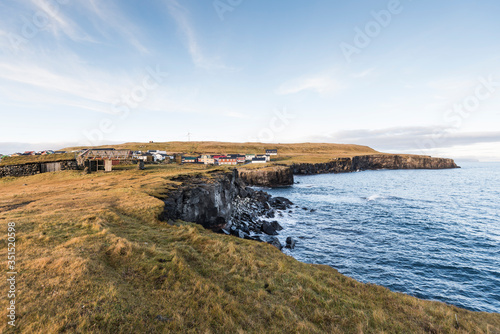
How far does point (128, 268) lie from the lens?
396 inches

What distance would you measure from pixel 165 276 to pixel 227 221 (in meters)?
24.5

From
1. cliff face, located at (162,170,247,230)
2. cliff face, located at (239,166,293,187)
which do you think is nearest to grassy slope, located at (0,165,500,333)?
cliff face, located at (162,170,247,230)

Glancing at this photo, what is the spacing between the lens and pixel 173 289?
9.39 meters

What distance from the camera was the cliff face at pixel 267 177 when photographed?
314 ft

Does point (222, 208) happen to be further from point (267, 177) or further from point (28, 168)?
point (267, 177)

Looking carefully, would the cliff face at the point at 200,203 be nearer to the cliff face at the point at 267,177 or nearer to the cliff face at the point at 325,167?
the cliff face at the point at 267,177

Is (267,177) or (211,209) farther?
(267,177)

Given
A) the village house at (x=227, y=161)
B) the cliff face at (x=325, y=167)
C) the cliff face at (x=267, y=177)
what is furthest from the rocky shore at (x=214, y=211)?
the cliff face at (x=325, y=167)

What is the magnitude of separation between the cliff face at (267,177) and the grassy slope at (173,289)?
260ft

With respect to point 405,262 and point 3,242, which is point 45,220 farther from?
point 405,262

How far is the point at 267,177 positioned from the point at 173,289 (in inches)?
3431

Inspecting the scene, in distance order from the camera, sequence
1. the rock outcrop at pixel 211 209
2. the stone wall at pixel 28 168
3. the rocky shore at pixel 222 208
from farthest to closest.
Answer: the stone wall at pixel 28 168, the rocky shore at pixel 222 208, the rock outcrop at pixel 211 209

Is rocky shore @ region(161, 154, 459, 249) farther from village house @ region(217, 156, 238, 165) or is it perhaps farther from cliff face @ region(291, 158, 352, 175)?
cliff face @ region(291, 158, 352, 175)

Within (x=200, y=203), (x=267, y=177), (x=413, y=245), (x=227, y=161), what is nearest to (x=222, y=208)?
(x=200, y=203)
